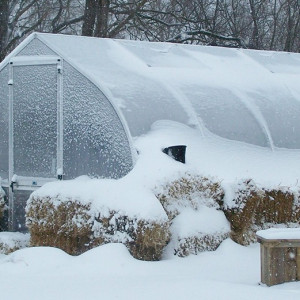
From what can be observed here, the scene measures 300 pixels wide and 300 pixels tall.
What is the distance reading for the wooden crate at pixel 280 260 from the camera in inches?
238

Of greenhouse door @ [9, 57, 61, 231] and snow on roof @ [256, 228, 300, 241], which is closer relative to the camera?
snow on roof @ [256, 228, 300, 241]

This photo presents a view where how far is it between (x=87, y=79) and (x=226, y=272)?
3382mm

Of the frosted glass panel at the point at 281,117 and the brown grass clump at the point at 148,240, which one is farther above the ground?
the frosted glass panel at the point at 281,117

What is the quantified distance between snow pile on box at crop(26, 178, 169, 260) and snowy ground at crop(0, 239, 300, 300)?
0.20 metres

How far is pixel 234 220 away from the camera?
8.09 meters

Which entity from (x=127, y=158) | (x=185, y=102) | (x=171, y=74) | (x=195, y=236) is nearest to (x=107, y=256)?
(x=195, y=236)

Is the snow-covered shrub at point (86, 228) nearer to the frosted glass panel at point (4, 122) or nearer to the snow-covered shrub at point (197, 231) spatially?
the snow-covered shrub at point (197, 231)

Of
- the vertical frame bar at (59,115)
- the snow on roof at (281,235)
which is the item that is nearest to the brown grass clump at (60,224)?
the vertical frame bar at (59,115)

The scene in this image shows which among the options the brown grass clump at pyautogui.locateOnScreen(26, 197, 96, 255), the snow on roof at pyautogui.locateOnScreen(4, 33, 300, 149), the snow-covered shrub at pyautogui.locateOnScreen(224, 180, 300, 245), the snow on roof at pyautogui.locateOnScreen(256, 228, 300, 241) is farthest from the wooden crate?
the snow on roof at pyautogui.locateOnScreen(4, 33, 300, 149)

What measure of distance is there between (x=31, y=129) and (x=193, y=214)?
323 cm

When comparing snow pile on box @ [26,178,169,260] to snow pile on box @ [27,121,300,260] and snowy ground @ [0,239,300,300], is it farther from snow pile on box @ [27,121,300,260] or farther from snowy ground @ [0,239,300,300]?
snowy ground @ [0,239,300,300]

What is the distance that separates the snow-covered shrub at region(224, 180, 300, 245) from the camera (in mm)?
8070

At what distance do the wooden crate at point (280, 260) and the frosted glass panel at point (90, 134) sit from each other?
2657 mm

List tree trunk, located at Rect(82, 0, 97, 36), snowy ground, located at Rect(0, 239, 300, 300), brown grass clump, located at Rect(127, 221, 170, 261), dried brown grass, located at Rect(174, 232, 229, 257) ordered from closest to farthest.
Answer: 1. snowy ground, located at Rect(0, 239, 300, 300)
2. brown grass clump, located at Rect(127, 221, 170, 261)
3. dried brown grass, located at Rect(174, 232, 229, 257)
4. tree trunk, located at Rect(82, 0, 97, 36)
